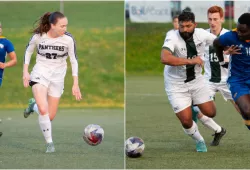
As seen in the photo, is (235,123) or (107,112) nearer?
(235,123)

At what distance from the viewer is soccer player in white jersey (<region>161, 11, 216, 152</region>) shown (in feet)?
34.1

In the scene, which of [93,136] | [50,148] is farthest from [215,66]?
[50,148]

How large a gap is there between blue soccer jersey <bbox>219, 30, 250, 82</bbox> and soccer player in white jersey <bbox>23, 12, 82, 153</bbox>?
86.8 inches

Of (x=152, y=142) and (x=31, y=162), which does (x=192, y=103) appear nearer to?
(x=152, y=142)

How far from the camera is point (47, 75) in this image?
1117 centimetres

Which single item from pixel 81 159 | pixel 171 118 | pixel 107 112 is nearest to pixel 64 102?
pixel 107 112

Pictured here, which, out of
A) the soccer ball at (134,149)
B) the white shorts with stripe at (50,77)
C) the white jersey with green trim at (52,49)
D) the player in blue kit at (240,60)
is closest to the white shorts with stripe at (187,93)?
the player in blue kit at (240,60)

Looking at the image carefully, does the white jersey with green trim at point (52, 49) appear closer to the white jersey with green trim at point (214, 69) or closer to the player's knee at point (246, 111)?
the player's knee at point (246, 111)

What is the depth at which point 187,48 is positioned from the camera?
10570 millimetres

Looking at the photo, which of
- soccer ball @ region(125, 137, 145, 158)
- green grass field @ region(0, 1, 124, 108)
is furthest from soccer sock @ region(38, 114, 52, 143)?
green grass field @ region(0, 1, 124, 108)

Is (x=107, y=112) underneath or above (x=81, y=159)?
underneath

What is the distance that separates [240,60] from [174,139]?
7.72 feet

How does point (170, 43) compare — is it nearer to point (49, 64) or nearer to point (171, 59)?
point (171, 59)

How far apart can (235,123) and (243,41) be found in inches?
190
